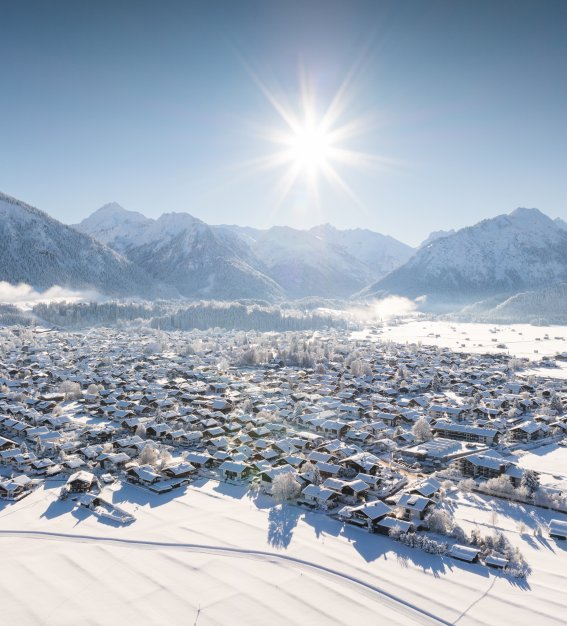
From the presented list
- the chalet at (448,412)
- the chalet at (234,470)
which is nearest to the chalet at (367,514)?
the chalet at (234,470)

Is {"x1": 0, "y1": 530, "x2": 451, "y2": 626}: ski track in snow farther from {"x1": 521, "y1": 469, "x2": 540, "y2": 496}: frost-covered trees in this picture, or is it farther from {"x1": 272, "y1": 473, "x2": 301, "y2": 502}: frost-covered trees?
{"x1": 521, "y1": 469, "x2": 540, "y2": 496}: frost-covered trees

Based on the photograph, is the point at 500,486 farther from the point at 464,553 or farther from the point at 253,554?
the point at 253,554

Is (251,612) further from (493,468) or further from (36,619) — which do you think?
(493,468)

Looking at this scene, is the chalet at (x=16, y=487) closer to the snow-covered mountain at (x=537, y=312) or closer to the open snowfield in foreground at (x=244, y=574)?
the open snowfield in foreground at (x=244, y=574)

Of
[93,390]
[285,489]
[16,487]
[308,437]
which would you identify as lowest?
[16,487]

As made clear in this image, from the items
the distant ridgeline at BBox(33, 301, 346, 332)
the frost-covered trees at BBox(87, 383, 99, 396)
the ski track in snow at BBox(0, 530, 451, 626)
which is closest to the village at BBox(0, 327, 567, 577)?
the frost-covered trees at BBox(87, 383, 99, 396)

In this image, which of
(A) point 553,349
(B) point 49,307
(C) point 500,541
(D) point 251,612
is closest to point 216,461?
(D) point 251,612

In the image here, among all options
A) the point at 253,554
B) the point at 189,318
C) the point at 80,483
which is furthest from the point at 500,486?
the point at 189,318

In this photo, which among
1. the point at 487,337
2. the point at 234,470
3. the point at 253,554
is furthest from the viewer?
the point at 487,337
